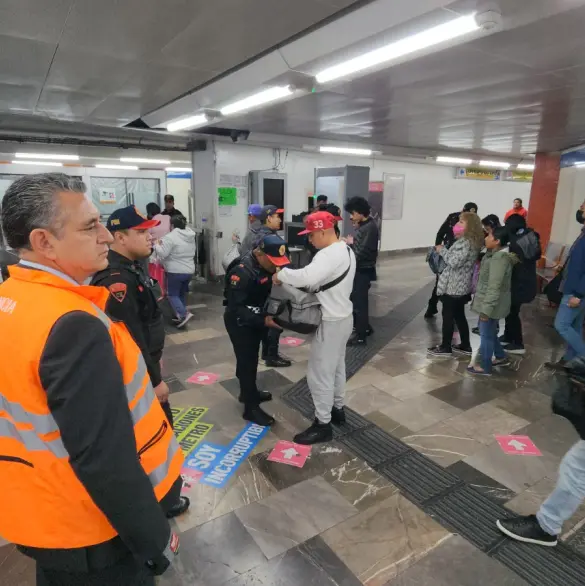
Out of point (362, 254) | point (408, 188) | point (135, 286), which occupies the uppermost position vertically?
point (408, 188)

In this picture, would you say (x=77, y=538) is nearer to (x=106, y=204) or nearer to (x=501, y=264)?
(x=501, y=264)

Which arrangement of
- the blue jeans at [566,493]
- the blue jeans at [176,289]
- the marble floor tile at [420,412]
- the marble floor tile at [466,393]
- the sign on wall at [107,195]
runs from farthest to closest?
the sign on wall at [107,195] < the blue jeans at [176,289] < the marble floor tile at [466,393] < the marble floor tile at [420,412] < the blue jeans at [566,493]

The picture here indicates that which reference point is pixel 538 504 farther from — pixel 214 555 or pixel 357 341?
pixel 357 341

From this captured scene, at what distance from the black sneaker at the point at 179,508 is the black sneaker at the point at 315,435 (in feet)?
3.02

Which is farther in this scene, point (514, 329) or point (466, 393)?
point (514, 329)

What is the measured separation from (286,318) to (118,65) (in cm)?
285

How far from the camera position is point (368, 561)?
2.10 meters

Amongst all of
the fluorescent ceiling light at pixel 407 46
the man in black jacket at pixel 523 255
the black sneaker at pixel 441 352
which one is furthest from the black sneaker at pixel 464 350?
the fluorescent ceiling light at pixel 407 46

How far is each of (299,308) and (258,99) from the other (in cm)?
294

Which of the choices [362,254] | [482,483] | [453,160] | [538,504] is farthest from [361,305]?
[453,160]

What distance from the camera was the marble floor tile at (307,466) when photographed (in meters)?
2.70

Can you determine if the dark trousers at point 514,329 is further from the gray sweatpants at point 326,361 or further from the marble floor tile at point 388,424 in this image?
the gray sweatpants at point 326,361

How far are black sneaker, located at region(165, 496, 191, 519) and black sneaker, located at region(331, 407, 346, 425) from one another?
1.31 meters

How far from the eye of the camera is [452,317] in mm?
4766
